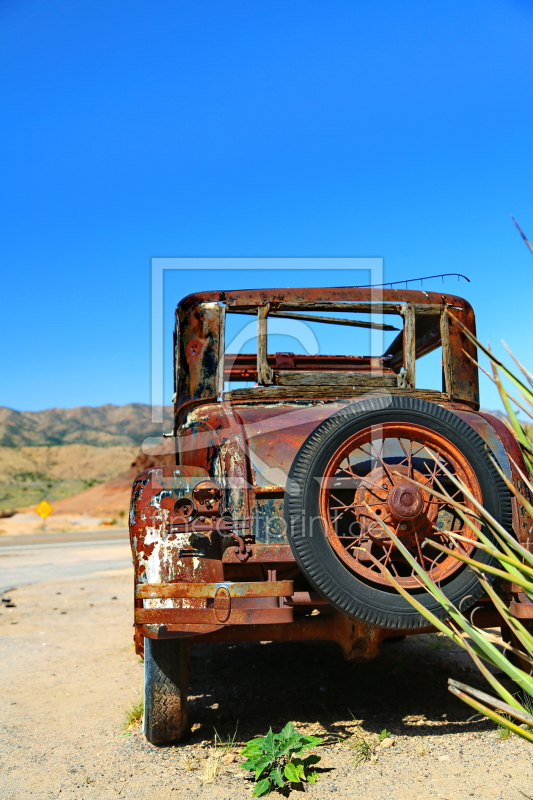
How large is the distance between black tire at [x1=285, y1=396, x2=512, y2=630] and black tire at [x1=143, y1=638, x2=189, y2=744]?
3.02 feet

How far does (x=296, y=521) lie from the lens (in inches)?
114

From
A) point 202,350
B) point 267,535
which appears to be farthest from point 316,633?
point 202,350

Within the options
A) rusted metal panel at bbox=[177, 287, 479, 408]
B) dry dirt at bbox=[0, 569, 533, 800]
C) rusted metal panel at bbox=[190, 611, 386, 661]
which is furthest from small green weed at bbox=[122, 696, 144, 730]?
rusted metal panel at bbox=[177, 287, 479, 408]

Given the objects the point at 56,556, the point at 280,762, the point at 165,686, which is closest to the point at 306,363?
the point at 165,686

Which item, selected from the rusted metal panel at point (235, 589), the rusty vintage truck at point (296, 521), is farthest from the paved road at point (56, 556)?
the rusted metal panel at point (235, 589)

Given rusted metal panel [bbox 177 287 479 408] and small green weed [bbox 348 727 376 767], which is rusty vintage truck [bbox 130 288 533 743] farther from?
small green weed [bbox 348 727 376 767]

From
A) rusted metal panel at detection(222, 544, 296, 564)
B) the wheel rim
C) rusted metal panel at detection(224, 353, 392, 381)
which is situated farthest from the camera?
rusted metal panel at detection(224, 353, 392, 381)

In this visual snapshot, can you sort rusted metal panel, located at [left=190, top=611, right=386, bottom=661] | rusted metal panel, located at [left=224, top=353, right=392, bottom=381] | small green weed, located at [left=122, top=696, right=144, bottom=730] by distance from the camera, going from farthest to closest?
rusted metal panel, located at [left=224, top=353, right=392, bottom=381] → small green weed, located at [left=122, top=696, right=144, bottom=730] → rusted metal panel, located at [left=190, top=611, right=386, bottom=661]

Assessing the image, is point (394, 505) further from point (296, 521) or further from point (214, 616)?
point (214, 616)

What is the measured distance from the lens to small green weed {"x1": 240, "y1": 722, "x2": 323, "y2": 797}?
2766 mm

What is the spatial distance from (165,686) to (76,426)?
13421cm

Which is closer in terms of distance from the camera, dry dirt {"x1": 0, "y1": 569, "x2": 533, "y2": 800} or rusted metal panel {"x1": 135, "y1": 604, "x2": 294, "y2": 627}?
dry dirt {"x1": 0, "y1": 569, "x2": 533, "y2": 800}

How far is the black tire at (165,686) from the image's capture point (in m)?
3.24

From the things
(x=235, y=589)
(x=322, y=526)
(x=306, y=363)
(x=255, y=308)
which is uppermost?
(x=255, y=308)
